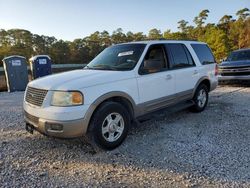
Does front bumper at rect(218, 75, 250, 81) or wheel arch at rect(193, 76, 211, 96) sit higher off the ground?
wheel arch at rect(193, 76, 211, 96)

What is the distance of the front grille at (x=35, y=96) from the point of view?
14.0 ft

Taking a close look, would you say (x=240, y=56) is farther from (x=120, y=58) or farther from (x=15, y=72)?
(x=15, y=72)

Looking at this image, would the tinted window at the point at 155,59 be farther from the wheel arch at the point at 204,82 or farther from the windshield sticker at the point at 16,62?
the windshield sticker at the point at 16,62

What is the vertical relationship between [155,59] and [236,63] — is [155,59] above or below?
above

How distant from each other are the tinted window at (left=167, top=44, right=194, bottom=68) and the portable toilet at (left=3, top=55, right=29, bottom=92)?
26.0 ft

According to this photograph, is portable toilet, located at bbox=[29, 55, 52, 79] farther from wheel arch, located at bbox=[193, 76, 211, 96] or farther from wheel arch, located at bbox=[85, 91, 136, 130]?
wheel arch, located at bbox=[85, 91, 136, 130]

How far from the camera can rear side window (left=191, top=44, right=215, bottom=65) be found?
269 inches

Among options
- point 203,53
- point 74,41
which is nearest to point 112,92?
point 203,53

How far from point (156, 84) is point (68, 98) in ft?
6.32

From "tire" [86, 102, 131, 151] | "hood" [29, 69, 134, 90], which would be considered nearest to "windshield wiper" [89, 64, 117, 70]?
"hood" [29, 69, 134, 90]

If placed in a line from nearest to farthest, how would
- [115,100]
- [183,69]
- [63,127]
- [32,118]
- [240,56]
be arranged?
1. [63,127]
2. [32,118]
3. [115,100]
4. [183,69]
5. [240,56]

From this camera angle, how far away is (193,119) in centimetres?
628

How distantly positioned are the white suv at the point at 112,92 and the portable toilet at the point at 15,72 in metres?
7.13

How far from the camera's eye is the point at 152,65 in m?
5.23
